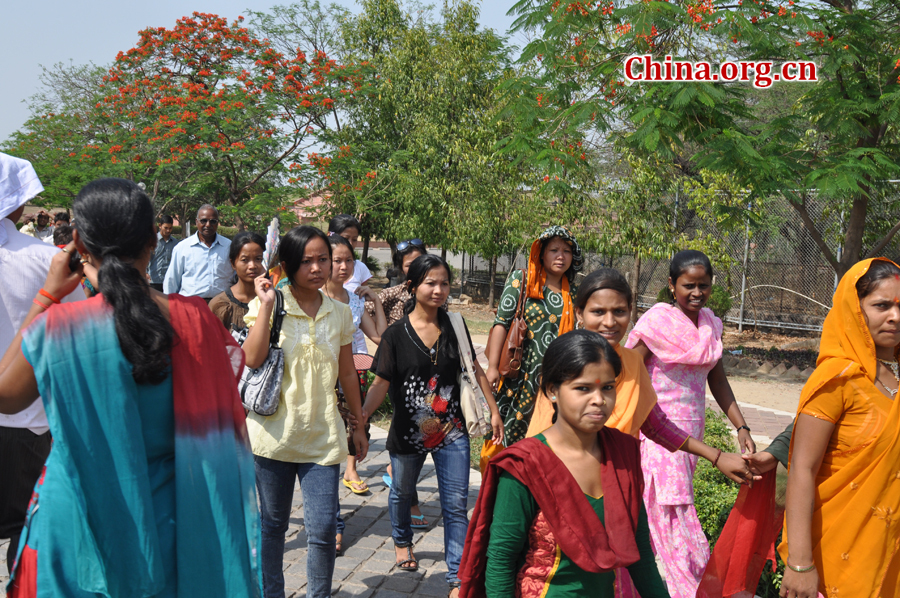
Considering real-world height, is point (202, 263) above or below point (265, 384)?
above

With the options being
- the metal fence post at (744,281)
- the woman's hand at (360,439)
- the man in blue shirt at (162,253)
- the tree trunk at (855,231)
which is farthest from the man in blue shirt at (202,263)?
the metal fence post at (744,281)

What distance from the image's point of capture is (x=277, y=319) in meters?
3.55

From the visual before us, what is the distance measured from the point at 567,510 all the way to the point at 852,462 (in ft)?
3.83

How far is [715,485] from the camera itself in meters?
4.94

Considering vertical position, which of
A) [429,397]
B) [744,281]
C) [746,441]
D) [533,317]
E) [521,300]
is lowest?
[746,441]

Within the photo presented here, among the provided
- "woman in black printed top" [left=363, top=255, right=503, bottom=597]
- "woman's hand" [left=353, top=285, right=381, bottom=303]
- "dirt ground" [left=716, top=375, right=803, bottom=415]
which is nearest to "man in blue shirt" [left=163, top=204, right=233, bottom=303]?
"woman's hand" [left=353, top=285, right=381, bottom=303]

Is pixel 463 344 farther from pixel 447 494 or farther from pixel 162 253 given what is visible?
pixel 162 253

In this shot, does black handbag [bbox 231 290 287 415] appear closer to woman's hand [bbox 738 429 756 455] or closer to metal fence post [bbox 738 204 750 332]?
woman's hand [bbox 738 429 756 455]

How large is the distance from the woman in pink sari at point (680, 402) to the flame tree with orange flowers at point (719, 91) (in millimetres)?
4698

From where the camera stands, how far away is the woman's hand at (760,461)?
3.08 metres

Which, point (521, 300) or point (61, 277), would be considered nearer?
point (61, 277)

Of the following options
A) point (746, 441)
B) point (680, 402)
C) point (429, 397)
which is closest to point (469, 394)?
point (429, 397)

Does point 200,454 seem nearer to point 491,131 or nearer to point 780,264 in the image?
point 780,264

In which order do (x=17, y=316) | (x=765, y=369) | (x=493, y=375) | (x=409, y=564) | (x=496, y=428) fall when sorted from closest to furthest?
(x=17, y=316), (x=496, y=428), (x=409, y=564), (x=493, y=375), (x=765, y=369)
